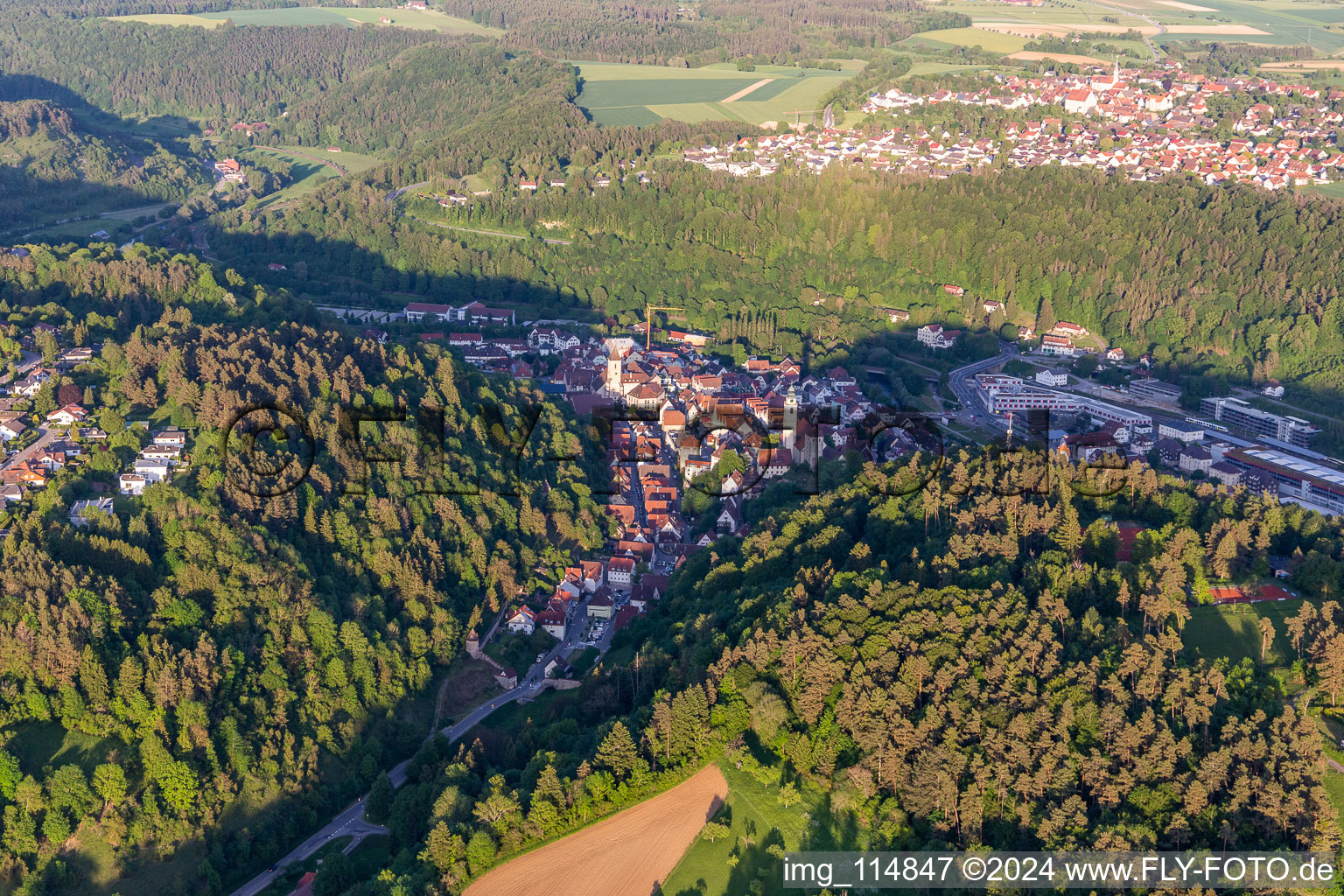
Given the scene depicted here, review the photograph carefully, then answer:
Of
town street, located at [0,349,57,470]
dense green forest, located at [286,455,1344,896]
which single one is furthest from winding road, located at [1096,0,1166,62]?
town street, located at [0,349,57,470]

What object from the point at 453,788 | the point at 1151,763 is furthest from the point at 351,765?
the point at 1151,763

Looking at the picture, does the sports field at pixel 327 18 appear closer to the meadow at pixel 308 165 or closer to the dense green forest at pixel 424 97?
the dense green forest at pixel 424 97

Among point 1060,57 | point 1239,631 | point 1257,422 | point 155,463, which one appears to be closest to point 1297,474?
point 1257,422

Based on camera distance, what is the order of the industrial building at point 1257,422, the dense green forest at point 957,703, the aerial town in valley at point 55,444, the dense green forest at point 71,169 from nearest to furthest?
the dense green forest at point 957,703 < the aerial town in valley at point 55,444 < the industrial building at point 1257,422 < the dense green forest at point 71,169

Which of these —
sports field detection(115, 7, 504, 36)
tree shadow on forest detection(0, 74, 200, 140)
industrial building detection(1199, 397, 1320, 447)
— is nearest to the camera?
industrial building detection(1199, 397, 1320, 447)

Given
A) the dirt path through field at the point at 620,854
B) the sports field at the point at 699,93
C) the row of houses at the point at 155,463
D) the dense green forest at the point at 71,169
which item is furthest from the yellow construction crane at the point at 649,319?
the dense green forest at the point at 71,169

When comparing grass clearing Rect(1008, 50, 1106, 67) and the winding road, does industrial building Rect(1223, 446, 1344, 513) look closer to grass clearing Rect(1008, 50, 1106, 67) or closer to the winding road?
grass clearing Rect(1008, 50, 1106, 67)

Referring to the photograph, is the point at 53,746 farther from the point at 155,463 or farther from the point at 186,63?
the point at 186,63
